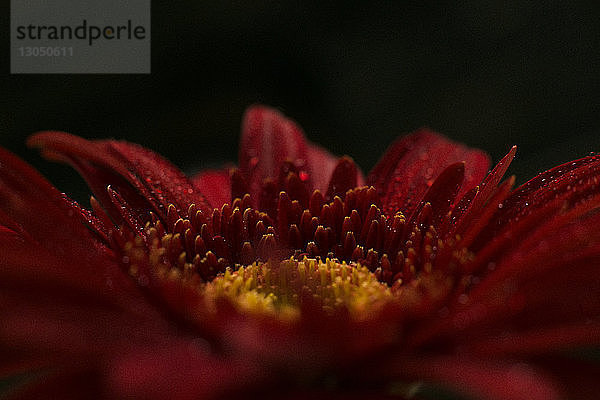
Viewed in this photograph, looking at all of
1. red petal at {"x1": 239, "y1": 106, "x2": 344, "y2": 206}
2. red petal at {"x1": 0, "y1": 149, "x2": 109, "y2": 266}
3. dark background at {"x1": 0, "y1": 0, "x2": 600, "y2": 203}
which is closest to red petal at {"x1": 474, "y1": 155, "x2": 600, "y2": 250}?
red petal at {"x1": 239, "y1": 106, "x2": 344, "y2": 206}

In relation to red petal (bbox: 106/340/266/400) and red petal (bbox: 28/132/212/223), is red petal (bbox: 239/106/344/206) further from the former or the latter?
red petal (bbox: 106/340/266/400)

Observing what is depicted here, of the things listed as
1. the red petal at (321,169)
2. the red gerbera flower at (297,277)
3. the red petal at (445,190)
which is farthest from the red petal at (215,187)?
the red petal at (445,190)

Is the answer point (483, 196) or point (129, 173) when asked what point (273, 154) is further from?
point (483, 196)

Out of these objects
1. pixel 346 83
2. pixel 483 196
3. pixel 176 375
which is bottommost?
pixel 176 375

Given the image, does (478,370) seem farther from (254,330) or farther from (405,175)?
(405,175)

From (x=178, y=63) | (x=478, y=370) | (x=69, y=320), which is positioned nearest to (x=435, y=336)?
(x=478, y=370)

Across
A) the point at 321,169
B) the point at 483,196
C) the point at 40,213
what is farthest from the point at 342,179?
the point at 40,213
